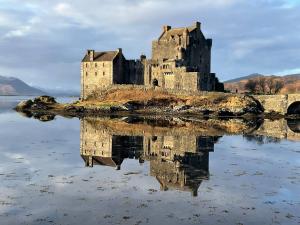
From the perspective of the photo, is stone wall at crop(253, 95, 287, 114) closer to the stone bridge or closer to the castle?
the stone bridge

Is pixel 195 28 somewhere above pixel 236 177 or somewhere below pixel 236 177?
above

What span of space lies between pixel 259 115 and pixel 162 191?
6178 cm

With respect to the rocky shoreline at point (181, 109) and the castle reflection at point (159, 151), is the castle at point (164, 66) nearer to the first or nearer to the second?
the rocky shoreline at point (181, 109)

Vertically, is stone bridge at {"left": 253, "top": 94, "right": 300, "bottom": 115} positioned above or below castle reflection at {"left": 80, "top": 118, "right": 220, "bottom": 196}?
above

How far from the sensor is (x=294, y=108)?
87.2 meters

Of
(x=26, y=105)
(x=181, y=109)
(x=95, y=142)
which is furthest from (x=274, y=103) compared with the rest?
(x=26, y=105)

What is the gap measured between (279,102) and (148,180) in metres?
63.2

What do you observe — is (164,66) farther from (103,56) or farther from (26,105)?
(26,105)

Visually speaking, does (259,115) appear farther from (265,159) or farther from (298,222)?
(298,222)

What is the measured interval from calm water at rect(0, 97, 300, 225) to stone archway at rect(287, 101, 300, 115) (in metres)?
41.0

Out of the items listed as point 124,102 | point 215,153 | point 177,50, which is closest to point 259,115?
point 177,50

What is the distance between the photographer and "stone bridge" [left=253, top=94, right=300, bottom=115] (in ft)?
271

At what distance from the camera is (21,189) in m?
22.6

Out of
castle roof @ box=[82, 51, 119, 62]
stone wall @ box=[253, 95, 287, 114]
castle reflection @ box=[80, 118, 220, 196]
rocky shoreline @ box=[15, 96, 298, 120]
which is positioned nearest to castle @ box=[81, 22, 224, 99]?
castle roof @ box=[82, 51, 119, 62]
